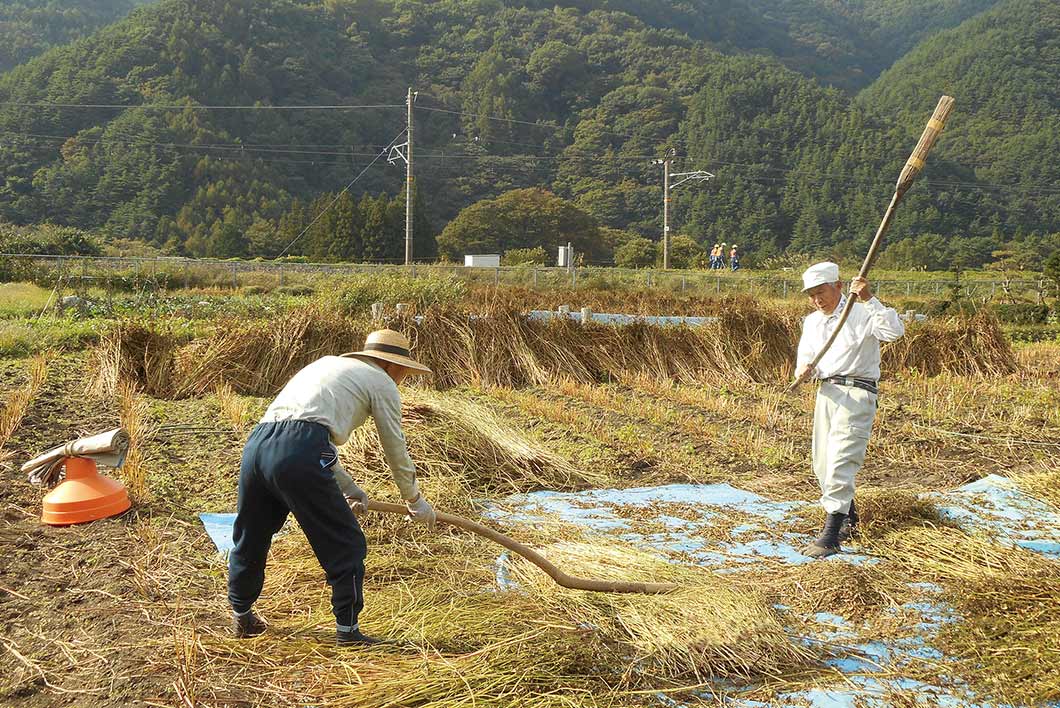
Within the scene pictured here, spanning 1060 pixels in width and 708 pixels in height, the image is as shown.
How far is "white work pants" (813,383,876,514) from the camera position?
173 inches

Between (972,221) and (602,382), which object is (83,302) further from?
(972,221)

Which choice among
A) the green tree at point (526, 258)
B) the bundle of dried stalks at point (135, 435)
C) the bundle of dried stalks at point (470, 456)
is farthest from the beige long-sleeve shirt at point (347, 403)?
the green tree at point (526, 258)

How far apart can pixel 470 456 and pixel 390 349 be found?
8.19 ft

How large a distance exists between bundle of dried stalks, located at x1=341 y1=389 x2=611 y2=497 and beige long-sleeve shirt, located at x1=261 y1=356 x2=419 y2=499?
2157mm

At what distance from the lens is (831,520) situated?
14.5 feet

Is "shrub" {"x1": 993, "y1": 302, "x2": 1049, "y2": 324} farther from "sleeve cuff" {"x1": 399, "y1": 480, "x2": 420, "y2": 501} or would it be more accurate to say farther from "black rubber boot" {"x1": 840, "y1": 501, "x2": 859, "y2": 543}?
"sleeve cuff" {"x1": 399, "y1": 480, "x2": 420, "y2": 501}

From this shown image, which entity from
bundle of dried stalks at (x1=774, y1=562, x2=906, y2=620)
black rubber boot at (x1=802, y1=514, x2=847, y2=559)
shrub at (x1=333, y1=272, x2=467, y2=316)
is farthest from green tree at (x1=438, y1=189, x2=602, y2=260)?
bundle of dried stalks at (x1=774, y1=562, x2=906, y2=620)

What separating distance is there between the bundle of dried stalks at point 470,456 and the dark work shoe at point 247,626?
2.02 metres

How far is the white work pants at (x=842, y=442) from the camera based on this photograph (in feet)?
14.4

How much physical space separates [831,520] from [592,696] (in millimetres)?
2125

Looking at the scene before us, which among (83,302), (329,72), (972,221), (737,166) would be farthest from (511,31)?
(83,302)

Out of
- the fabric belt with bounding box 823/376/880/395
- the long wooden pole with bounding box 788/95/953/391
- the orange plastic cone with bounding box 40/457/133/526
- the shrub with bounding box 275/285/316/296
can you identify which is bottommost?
the shrub with bounding box 275/285/316/296

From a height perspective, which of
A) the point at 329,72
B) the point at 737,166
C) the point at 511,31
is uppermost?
the point at 511,31

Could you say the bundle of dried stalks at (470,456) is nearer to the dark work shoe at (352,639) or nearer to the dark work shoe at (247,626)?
the dark work shoe at (247,626)
